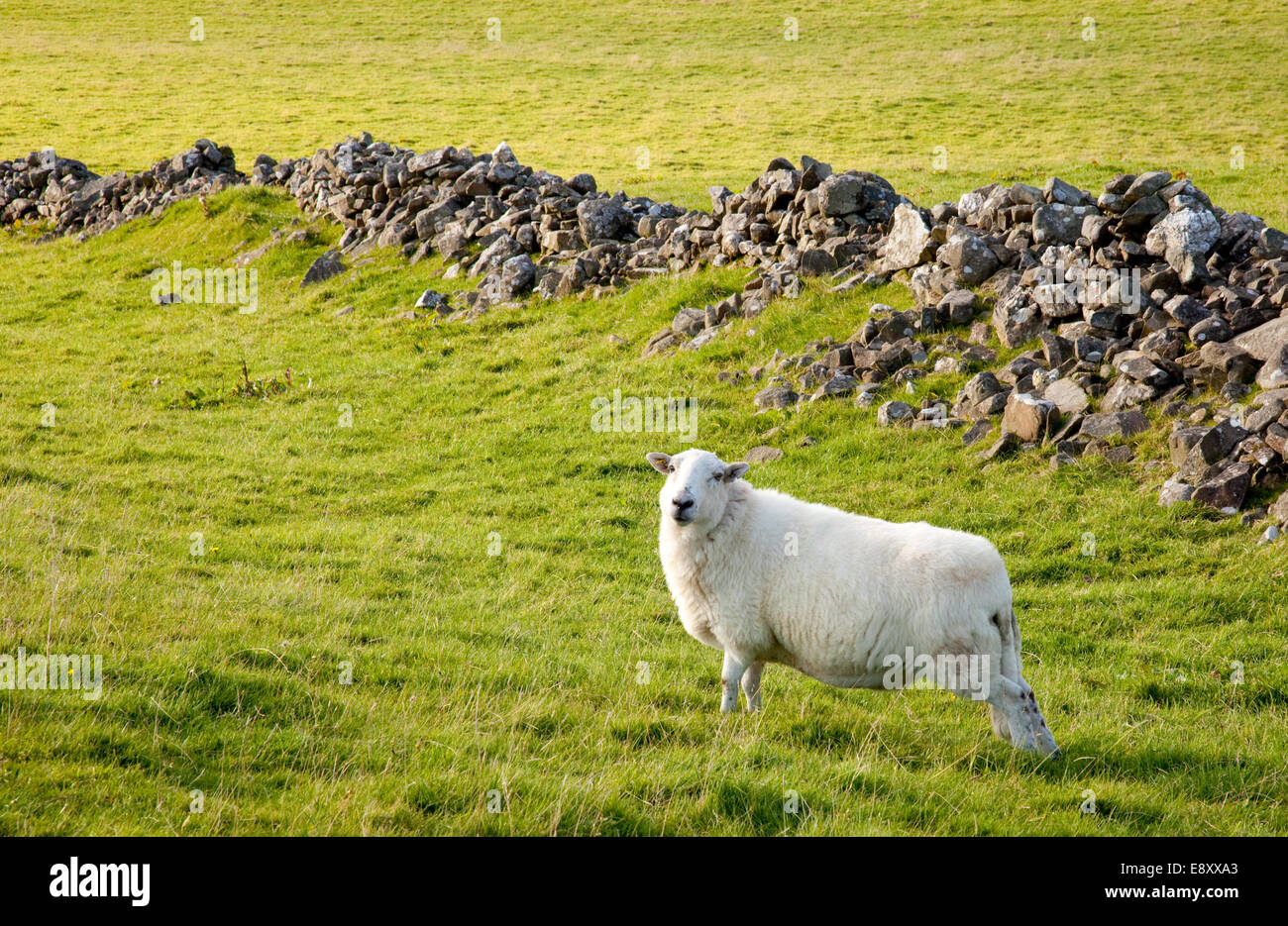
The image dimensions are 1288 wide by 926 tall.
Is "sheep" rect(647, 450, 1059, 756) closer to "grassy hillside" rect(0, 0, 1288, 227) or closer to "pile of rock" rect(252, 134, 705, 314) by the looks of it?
"pile of rock" rect(252, 134, 705, 314)

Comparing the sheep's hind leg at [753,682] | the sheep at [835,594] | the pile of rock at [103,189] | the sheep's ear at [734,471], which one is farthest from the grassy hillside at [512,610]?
the pile of rock at [103,189]

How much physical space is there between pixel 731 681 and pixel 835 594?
3.83 feet

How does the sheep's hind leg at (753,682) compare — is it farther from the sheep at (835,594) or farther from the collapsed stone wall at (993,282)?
the collapsed stone wall at (993,282)

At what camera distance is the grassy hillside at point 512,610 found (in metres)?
6.43

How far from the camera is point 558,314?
21969 mm

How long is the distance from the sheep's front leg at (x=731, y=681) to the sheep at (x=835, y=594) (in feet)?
0.04

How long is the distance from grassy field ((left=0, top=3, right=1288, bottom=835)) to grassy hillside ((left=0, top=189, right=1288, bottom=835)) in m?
0.04

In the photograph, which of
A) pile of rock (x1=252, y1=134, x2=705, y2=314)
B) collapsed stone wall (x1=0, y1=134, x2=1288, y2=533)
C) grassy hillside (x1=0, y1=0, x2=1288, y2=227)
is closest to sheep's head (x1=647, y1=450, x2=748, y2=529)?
collapsed stone wall (x1=0, y1=134, x2=1288, y2=533)

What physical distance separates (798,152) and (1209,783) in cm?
3456

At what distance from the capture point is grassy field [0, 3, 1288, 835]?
650 cm

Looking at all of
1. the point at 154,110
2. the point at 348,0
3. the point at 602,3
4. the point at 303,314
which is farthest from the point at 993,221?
the point at 348,0

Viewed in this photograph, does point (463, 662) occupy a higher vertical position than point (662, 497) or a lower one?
lower

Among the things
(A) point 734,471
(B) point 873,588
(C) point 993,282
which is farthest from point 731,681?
(C) point 993,282

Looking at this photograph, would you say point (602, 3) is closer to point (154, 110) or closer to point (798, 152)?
point (154, 110)
